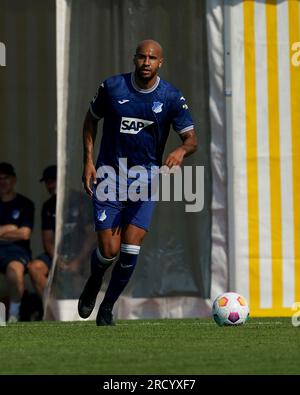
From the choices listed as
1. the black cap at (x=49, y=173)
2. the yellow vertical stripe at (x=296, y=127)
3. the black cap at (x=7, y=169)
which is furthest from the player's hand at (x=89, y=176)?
the black cap at (x=49, y=173)

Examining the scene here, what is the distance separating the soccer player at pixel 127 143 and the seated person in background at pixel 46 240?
2.75 m

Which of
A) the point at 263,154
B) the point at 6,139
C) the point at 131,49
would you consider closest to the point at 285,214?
the point at 263,154

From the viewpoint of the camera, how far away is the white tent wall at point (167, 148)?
36.8 ft

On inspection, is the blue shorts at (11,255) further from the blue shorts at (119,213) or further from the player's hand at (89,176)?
the player's hand at (89,176)

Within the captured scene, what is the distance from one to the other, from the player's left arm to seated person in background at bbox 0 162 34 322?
11.0ft

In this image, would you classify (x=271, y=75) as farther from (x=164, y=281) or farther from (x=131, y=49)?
(x=164, y=281)

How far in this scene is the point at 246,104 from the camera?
11.2 metres

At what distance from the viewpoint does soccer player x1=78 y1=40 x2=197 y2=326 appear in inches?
362

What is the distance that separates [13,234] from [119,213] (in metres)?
3.23

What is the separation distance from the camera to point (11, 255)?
12.1 meters

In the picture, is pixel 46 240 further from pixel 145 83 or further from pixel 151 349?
pixel 151 349

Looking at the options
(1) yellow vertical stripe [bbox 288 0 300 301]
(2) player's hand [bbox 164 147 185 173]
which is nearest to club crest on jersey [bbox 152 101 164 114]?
(2) player's hand [bbox 164 147 185 173]

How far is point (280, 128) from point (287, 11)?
42.4 inches

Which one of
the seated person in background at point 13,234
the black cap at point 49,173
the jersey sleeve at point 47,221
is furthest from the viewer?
the black cap at point 49,173
